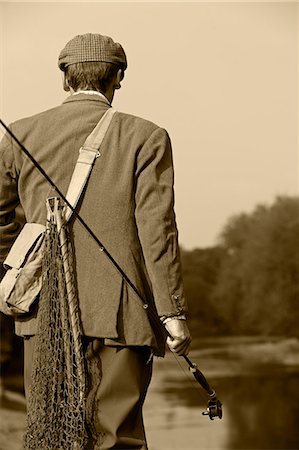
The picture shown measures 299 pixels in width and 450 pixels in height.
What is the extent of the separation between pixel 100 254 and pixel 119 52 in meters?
0.43

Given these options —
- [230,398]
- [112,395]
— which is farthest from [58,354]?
[230,398]

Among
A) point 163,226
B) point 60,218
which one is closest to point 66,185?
point 60,218

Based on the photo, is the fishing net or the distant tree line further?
the distant tree line

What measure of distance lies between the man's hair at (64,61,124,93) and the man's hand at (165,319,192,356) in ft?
1.70

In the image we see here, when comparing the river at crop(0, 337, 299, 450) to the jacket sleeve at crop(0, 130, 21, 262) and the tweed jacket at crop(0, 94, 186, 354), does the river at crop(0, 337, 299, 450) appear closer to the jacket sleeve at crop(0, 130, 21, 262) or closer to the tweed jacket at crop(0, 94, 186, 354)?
the jacket sleeve at crop(0, 130, 21, 262)

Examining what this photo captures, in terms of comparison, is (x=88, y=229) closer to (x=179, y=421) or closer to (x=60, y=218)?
(x=60, y=218)

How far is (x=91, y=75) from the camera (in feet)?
7.81

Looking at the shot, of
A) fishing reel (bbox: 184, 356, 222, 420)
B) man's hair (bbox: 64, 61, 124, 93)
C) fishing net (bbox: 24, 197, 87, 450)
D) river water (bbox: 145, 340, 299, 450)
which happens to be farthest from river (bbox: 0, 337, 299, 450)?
man's hair (bbox: 64, 61, 124, 93)

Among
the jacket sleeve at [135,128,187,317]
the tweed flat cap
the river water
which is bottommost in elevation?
the river water

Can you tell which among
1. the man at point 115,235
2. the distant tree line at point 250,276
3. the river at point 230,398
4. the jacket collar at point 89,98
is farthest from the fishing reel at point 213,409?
the river at point 230,398

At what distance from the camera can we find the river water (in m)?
6.30

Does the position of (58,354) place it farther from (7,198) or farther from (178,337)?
(7,198)

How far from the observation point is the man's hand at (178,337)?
2.29 m

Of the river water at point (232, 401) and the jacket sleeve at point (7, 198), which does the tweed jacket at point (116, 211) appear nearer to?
the jacket sleeve at point (7, 198)
